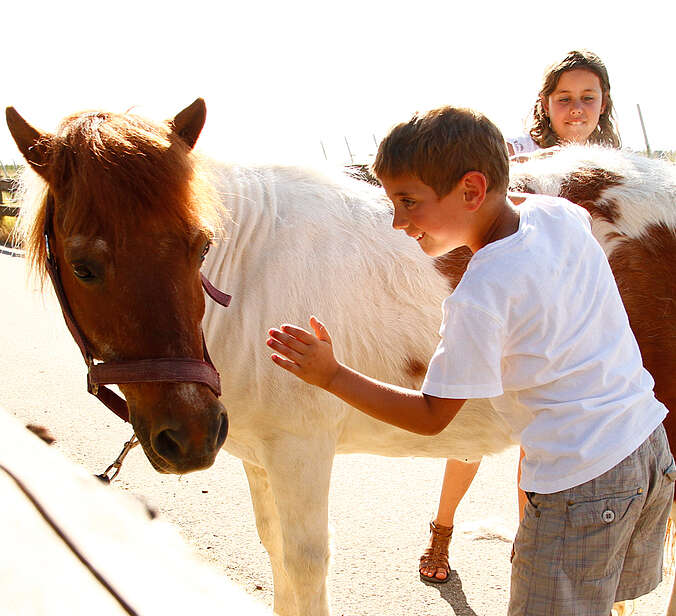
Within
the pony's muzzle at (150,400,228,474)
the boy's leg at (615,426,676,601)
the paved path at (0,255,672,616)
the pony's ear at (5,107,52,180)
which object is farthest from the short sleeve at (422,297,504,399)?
the paved path at (0,255,672,616)

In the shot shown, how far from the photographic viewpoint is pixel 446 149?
1.34 meters

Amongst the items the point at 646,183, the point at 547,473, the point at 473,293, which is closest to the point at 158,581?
the point at 473,293

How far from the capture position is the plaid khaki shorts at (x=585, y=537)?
55.0 inches

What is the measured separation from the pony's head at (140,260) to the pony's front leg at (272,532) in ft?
2.98

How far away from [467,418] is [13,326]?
7225mm

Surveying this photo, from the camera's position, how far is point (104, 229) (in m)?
1.64

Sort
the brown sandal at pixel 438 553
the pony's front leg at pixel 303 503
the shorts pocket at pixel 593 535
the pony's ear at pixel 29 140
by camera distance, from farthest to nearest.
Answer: the brown sandal at pixel 438 553
the pony's front leg at pixel 303 503
the pony's ear at pixel 29 140
the shorts pocket at pixel 593 535

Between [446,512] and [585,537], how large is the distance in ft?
5.73

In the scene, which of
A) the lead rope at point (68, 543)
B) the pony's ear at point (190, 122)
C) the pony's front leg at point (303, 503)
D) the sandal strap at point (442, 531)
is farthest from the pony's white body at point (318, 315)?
the lead rope at point (68, 543)

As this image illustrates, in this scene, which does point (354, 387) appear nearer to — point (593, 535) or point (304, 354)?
point (304, 354)

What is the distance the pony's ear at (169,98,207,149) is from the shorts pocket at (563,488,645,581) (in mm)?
1455

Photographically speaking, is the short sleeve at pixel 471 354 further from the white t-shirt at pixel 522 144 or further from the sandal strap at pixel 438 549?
the white t-shirt at pixel 522 144

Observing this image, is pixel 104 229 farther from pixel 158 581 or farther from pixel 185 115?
pixel 158 581

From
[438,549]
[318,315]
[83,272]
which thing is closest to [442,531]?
[438,549]
